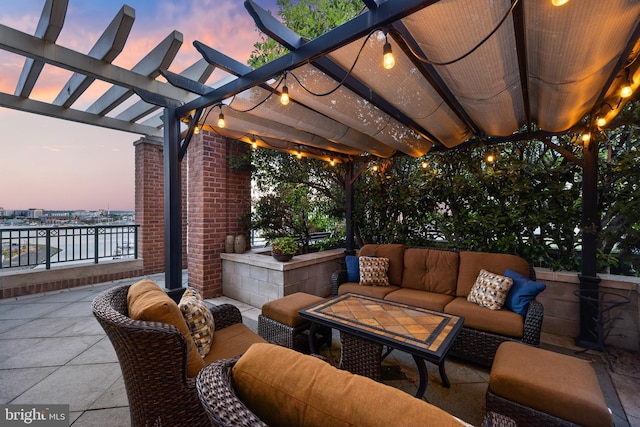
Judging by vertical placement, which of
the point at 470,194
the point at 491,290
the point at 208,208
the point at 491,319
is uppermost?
the point at 470,194

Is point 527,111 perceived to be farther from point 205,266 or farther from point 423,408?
point 205,266

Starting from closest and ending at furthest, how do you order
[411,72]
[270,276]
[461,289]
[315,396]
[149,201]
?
[315,396] < [411,72] < [461,289] < [270,276] < [149,201]

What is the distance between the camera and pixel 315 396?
71 centimetres

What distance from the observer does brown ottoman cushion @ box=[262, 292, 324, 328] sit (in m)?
2.45

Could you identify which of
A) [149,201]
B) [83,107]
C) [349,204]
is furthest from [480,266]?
[83,107]

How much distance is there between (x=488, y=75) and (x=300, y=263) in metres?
3.02

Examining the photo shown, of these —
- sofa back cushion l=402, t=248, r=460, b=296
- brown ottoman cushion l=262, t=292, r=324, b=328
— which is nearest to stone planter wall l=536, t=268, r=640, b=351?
sofa back cushion l=402, t=248, r=460, b=296

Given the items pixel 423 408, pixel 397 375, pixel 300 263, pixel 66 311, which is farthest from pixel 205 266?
pixel 423 408

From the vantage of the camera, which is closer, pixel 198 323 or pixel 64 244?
pixel 198 323

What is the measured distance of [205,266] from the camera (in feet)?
13.7

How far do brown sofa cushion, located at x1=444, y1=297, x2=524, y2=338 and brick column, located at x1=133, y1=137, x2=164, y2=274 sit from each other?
561 cm

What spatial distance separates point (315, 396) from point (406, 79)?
226cm

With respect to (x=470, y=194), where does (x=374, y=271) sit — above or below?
below

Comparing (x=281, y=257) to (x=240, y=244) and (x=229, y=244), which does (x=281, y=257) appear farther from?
(x=229, y=244)
